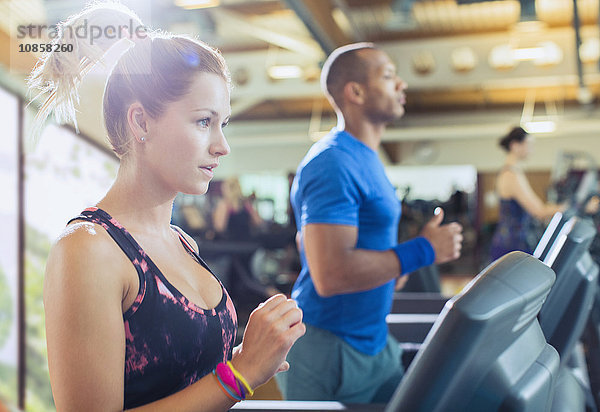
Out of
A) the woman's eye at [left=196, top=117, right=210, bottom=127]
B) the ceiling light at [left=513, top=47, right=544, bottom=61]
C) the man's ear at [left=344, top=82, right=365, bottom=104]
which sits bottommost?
the woman's eye at [left=196, top=117, right=210, bottom=127]

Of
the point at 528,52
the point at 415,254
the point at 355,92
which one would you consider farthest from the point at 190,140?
the point at 528,52

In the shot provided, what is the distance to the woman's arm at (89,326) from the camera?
Result: 2.00ft

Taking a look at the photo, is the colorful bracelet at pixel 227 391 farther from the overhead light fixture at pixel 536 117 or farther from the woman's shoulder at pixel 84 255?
the overhead light fixture at pixel 536 117

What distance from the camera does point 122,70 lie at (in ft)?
2.45

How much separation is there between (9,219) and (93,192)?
357 mm

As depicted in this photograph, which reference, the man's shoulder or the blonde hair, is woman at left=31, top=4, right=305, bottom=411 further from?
the man's shoulder

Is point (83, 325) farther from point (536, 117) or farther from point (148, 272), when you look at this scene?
point (536, 117)

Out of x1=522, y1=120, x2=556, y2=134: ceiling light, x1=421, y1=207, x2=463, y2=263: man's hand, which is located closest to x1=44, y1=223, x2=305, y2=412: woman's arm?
x1=421, y1=207, x2=463, y2=263: man's hand

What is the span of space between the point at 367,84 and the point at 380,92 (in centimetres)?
4

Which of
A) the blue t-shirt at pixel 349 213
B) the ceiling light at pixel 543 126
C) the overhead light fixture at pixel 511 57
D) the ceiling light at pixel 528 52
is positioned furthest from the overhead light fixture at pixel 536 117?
the blue t-shirt at pixel 349 213

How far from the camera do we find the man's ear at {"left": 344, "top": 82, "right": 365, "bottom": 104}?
1.55m

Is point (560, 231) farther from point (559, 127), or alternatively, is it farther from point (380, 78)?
point (559, 127)

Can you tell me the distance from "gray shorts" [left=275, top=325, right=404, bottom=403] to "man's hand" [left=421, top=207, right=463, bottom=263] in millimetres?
303

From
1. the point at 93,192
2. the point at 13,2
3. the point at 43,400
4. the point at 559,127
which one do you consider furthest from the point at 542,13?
the point at 43,400
